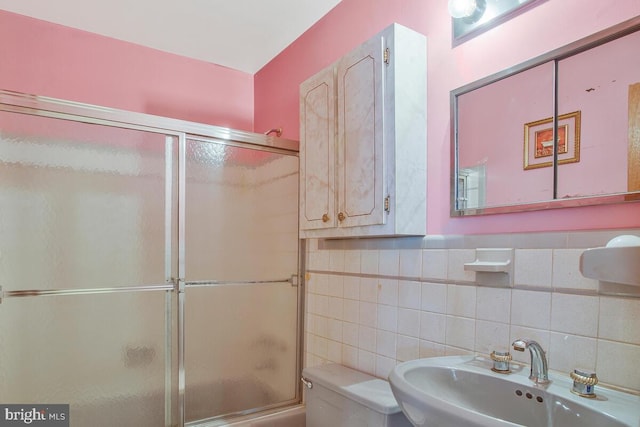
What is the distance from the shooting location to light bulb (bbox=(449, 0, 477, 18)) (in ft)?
4.47

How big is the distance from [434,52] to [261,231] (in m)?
1.21

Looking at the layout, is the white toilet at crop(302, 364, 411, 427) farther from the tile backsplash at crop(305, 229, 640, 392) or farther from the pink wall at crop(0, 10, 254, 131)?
the pink wall at crop(0, 10, 254, 131)

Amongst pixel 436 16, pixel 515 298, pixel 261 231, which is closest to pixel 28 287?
pixel 261 231

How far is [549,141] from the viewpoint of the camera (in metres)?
1.18

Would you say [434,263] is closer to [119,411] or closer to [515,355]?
[515,355]

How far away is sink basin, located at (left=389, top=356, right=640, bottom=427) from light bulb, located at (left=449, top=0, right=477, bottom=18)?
3.78 ft

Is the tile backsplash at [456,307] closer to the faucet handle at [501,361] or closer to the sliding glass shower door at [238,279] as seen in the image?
the faucet handle at [501,361]

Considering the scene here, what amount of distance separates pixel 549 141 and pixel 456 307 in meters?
0.62

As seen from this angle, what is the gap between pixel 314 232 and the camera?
1902 mm

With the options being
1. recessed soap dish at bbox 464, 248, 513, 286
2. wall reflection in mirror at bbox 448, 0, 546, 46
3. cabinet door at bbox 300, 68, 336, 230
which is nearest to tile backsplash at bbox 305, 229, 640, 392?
recessed soap dish at bbox 464, 248, 513, 286

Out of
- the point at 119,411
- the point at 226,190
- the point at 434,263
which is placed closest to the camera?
the point at 434,263

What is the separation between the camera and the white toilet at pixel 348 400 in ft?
4.62

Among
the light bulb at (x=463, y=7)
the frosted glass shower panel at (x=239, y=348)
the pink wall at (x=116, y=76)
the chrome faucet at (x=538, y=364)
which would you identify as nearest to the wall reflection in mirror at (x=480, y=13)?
the light bulb at (x=463, y=7)

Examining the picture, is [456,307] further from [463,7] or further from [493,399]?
[463,7]
